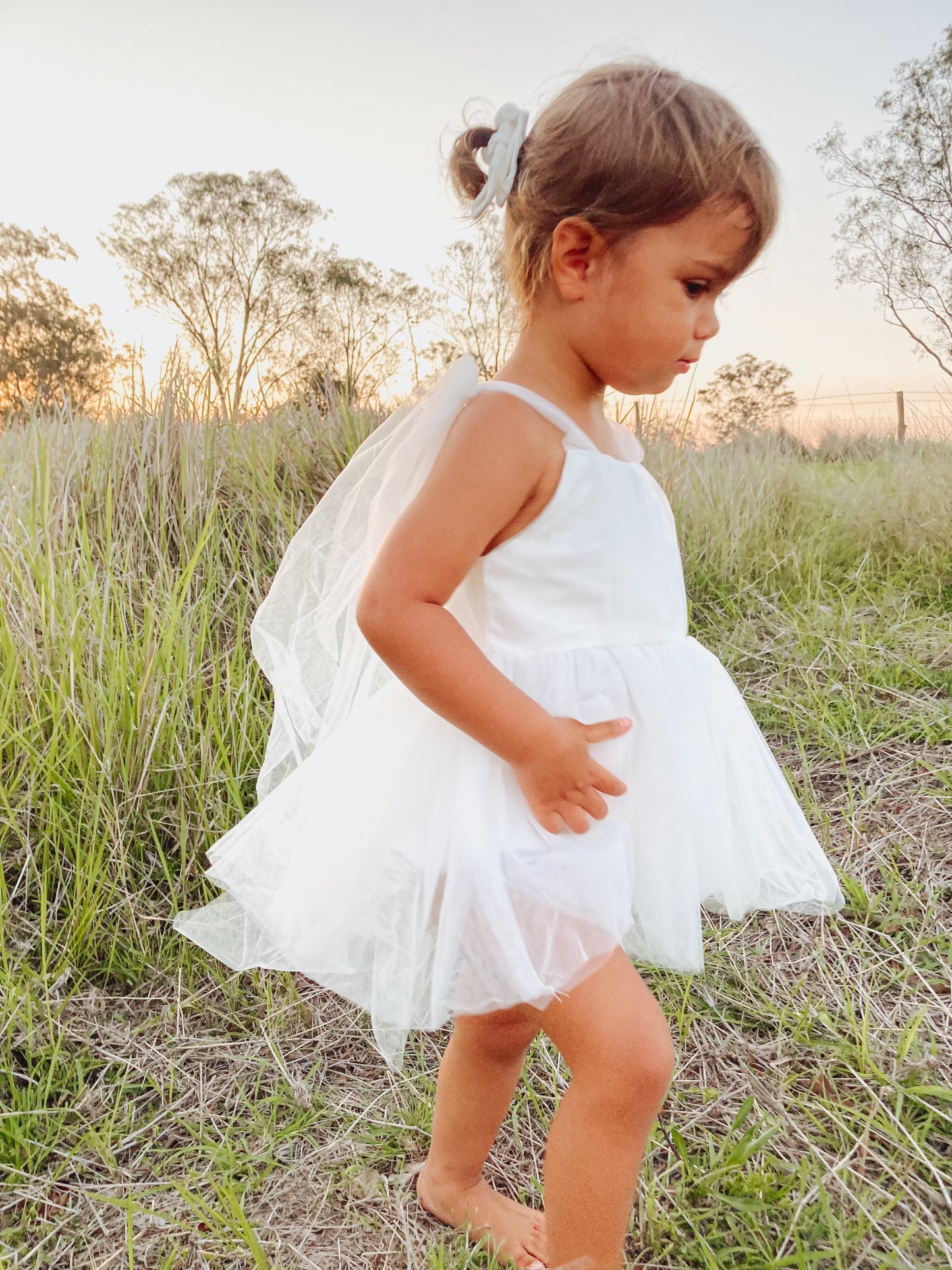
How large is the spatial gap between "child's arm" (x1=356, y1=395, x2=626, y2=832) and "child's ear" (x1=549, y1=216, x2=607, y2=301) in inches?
7.5

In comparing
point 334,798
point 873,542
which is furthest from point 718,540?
point 334,798

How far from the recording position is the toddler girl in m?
0.85

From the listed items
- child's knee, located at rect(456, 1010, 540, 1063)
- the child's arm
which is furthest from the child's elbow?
child's knee, located at rect(456, 1010, 540, 1063)

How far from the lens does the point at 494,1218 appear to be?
116 centimetres

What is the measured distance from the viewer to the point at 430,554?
2.84ft

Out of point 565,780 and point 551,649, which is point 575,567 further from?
point 565,780

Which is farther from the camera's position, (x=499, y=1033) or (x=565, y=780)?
(x=499, y=1033)

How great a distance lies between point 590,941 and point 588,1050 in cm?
10

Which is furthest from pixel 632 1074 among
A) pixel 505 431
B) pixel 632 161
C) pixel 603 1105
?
pixel 632 161

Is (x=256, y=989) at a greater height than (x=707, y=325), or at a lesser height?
lesser

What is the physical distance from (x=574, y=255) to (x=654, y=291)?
0.33 ft

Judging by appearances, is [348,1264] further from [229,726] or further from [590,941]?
[229,726]

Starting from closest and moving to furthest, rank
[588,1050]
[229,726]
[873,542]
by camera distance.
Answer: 1. [588,1050]
2. [229,726]
3. [873,542]

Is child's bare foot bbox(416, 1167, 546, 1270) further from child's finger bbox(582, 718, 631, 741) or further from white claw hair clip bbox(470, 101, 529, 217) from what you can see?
white claw hair clip bbox(470, 101, 529, 217)
